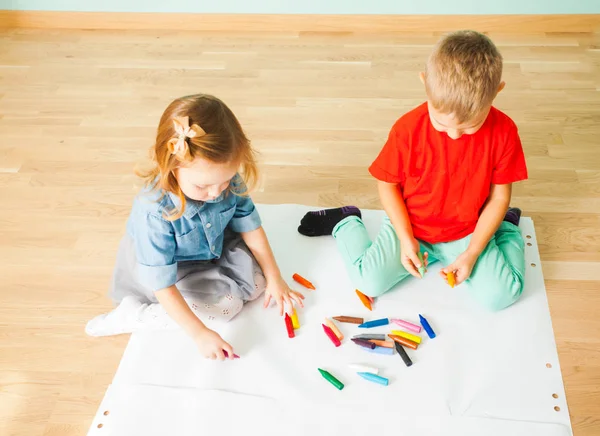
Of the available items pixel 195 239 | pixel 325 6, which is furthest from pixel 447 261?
pixel 325 6

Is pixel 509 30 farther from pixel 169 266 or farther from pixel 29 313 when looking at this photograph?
pixel 29 313

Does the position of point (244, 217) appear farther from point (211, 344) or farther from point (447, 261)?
point (447, 261)

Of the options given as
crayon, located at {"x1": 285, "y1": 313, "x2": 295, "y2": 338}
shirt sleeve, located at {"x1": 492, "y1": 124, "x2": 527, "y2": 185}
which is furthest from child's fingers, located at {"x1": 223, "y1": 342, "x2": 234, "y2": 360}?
shirt sleeve, located at {"x1": 492, "y1": 124, "x2": 527, "y2": 185}

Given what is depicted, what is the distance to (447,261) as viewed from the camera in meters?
1.54

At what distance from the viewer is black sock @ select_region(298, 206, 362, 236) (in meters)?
1.68

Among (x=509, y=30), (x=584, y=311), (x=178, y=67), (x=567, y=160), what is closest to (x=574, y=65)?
(x=509, y=30)

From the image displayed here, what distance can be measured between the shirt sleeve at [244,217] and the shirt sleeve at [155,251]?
0.58ft

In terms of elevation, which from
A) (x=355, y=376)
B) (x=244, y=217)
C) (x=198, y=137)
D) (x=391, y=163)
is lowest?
(x=355, y=376)

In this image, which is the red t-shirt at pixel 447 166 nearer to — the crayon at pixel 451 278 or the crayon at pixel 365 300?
the crayon at pixel 451 278

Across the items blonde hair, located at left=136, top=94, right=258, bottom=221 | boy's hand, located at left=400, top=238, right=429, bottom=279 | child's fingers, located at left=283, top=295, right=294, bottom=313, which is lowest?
child's fingers, located at left=283, top=295, right=294, bottom=313

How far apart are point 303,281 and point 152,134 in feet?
2.82

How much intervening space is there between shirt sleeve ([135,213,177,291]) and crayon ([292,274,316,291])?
14.0 inches

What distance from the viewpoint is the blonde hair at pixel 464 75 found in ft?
3.90

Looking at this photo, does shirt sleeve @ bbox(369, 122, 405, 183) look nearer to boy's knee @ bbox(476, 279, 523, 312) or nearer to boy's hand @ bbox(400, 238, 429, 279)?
boy's hand @ bbox(400, 238, 429, 279)
